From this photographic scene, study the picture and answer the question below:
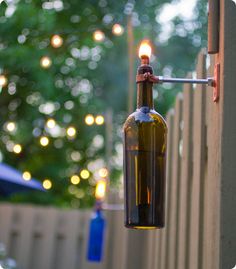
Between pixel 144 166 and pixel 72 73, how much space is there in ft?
17.1

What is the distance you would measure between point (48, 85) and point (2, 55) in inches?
32.2

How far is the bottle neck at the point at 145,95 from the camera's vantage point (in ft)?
3.79

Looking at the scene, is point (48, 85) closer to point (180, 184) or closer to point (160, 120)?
point (180, 184)

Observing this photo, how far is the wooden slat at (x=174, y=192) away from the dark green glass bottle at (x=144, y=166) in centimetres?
111

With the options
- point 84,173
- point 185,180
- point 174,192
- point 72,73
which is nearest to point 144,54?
point 185,180

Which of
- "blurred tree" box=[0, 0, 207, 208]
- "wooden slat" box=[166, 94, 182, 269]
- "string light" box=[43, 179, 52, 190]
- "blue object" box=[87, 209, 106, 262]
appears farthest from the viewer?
"string light" box=[43, 179, 52, 190]

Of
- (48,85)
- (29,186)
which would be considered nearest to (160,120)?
(29,186)

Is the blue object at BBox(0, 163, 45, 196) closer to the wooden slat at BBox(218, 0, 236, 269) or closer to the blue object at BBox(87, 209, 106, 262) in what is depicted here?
the blue object at BBox(87, 209, 106, 262)

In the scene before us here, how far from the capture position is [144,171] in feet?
3.61

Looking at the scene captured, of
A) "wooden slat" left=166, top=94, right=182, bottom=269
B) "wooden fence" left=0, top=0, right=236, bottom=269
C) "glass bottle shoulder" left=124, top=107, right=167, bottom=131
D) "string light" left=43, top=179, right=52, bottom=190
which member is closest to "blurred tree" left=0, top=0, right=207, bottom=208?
"string light" left=43, top=179, right=52, bottom=190

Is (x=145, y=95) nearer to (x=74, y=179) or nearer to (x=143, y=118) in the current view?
(x=143, y=118)

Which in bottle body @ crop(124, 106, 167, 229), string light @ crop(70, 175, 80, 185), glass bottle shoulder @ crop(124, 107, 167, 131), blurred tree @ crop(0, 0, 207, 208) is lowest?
bottle body @ crop(124, 106, 167, 229)

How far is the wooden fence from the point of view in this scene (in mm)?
1049

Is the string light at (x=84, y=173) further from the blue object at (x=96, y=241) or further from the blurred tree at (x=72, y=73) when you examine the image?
the blue object at (x=96, y=241)
